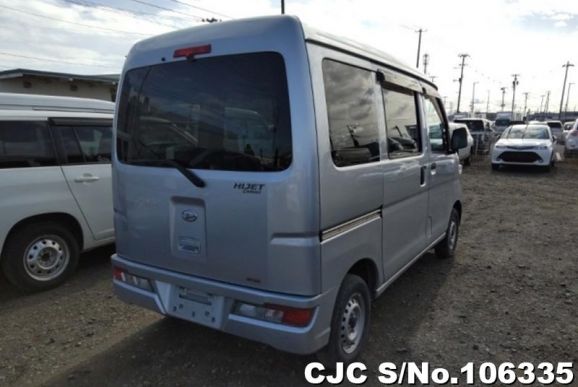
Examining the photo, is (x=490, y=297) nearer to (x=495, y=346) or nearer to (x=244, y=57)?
(x=495, y=346)

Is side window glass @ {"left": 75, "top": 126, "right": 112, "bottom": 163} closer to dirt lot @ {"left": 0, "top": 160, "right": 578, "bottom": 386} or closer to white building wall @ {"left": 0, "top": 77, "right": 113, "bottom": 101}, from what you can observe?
dirt lot @ {"left": 0, "top": 160, "right": 578, "bottom": 386}

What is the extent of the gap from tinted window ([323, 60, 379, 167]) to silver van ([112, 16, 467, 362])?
0.01 m

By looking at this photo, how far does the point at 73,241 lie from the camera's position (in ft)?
14.4

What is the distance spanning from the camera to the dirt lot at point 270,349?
9.43 ft

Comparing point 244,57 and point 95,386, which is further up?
point 244,57

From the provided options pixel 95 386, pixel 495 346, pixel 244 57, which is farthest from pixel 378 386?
pixel 244 57

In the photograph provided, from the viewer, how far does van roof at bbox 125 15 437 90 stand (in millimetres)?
2246

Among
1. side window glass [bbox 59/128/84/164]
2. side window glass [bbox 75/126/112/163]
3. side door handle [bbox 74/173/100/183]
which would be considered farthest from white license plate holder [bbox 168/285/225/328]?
side window glass [bbox 75/126/112/163]

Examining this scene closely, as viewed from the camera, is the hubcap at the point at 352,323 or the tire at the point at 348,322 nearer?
the tire at the point at 348,322

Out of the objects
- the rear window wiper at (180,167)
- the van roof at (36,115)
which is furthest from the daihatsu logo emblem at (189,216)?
the van roof at (36,115)

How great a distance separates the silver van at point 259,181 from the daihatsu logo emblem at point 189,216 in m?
0.01

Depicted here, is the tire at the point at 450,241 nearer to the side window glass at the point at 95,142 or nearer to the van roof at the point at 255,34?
the van roof at the point at 255,34

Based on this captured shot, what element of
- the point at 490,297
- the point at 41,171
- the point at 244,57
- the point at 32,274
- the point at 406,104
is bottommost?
the point at 490,297

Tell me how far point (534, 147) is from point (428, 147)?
38.0 feet
